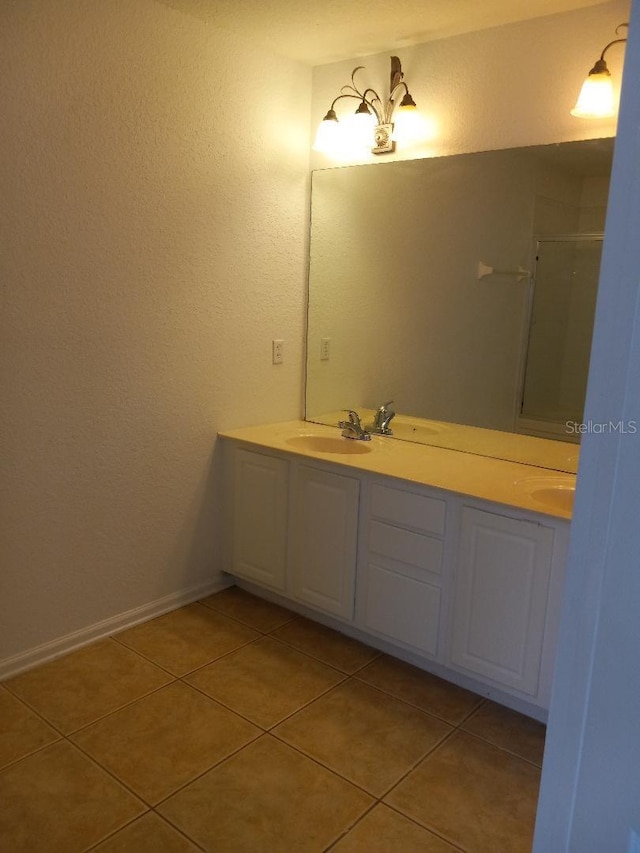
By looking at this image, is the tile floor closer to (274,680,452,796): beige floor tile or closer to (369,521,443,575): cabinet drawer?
(274,680,452,796): beige floor tile

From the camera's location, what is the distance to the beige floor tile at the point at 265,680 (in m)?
2.15

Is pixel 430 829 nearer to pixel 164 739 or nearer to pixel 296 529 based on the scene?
pixel 164 739

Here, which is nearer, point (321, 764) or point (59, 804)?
point (59, 804)

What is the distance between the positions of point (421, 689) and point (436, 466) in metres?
0.78

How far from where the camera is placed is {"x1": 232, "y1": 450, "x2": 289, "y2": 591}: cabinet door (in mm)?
2697

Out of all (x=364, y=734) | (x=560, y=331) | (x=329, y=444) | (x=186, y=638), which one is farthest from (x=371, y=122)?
(x=364, y=734)

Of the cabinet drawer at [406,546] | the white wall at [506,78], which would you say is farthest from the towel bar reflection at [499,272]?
the cabinet drawer at [406,546]

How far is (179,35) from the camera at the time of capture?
2.41m

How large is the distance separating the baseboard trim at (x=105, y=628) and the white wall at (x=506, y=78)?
2.02 metres

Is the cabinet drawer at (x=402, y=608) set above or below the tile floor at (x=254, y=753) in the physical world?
above

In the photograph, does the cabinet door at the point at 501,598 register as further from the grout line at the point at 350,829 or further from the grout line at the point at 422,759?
the grout line at the point at 350,829

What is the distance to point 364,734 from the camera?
80.4 inches

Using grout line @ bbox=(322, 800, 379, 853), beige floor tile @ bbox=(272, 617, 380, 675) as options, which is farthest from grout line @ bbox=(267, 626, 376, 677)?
grout line @ bbox=(322, 800, 379, 853)

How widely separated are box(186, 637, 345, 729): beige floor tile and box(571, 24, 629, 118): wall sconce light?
209 centimetres
